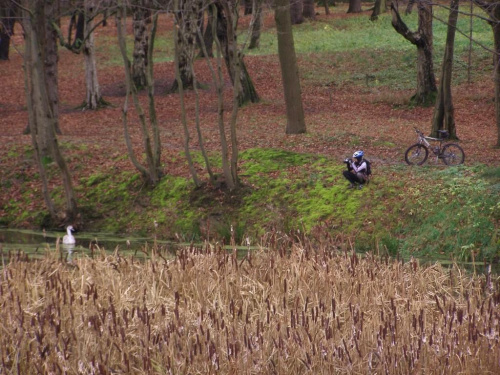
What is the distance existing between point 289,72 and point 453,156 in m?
6.02

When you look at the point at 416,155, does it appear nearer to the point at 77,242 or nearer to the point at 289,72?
the point at 289,72

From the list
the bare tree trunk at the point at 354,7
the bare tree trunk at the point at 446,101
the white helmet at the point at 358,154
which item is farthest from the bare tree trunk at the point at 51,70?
the bare tree trunk at the point at 354,7

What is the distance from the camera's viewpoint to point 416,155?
52.7 feet

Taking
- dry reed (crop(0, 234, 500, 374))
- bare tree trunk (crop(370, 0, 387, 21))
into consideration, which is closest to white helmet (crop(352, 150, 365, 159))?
dry reed (crop(0, 234, 500, 374))

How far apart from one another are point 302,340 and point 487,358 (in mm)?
1500

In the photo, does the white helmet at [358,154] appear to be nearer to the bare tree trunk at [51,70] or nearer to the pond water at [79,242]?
the pond water at [79,242]

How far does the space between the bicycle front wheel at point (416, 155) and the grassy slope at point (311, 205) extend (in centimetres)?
36

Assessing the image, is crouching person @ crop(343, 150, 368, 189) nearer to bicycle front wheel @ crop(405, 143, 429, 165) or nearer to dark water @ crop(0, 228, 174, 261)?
bicycle front wheel @ crop(405, 143, 429, 165)

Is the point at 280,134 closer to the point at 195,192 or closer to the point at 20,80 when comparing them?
the point at 195,192

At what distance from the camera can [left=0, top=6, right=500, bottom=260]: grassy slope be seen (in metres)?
13.3

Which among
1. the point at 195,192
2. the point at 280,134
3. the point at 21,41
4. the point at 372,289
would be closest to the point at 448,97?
the point at 280,134

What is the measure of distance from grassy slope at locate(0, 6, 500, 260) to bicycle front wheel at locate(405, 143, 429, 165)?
0.36m

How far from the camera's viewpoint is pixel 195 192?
1639 cm

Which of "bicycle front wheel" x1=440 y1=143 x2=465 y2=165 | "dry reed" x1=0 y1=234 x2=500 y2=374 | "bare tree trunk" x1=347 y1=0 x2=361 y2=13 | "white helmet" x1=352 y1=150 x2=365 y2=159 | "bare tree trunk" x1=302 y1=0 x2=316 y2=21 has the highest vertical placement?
"dry reed" x1=0 y1=234 x2=500 y2=374
